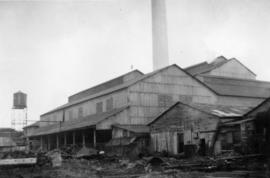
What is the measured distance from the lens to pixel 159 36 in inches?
1879

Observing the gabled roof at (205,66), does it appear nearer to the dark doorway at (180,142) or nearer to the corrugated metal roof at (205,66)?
the corrugated metal roof at (205,66)

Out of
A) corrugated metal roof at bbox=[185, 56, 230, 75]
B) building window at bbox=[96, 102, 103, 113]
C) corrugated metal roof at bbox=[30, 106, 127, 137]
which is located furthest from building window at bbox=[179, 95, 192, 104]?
corrugated metal roof at bbox=[185, 56, 230, 75]

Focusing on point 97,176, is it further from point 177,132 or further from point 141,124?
point 141,124

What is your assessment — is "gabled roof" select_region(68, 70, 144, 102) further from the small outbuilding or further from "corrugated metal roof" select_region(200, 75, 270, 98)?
the small outbuilding

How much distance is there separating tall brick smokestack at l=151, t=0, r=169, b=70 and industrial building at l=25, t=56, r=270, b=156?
150 inches

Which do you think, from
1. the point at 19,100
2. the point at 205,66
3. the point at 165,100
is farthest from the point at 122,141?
the point at 19,100

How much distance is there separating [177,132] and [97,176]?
1334cm

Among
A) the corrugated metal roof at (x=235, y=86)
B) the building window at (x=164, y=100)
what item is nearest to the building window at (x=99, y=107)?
the building window at (x=164, y=100)

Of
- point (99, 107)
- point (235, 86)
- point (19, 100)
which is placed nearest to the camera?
point (99, 107)

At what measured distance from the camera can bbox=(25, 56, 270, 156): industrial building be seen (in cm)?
3509

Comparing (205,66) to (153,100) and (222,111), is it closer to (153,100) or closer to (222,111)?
(153,100)

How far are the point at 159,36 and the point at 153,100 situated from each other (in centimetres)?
1265

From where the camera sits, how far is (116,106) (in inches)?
1578

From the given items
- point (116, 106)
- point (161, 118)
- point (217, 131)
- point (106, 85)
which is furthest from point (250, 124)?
point (106, 85)
